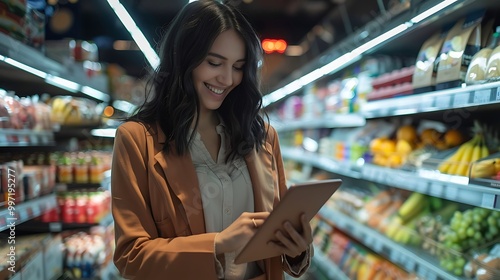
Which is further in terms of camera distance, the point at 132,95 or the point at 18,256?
the point at 132,95

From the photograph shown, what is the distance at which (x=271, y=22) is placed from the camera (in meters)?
7.95

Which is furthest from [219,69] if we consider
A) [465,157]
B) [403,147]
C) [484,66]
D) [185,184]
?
[403,147]

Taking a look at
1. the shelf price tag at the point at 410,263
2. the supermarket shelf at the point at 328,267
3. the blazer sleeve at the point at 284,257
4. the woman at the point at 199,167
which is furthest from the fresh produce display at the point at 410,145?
the woman at the point at 199,167

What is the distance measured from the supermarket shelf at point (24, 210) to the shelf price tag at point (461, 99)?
70.9 inches

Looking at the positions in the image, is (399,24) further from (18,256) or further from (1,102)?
(18,256)

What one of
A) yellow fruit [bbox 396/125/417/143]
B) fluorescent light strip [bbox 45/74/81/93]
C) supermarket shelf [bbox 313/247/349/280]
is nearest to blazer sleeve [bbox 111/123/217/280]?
fluorescent light strip [bbox 45/74/81/93]

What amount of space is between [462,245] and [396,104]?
77 cm

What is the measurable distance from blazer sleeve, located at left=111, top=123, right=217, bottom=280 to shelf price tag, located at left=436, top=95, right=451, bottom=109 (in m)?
1.19

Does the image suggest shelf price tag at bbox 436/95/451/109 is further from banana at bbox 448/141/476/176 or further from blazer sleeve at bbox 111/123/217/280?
blazer sleeve at bbox 111/123/217/280

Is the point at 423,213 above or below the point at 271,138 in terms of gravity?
below

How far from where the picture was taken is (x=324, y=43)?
484 cm

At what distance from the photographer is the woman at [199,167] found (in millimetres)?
1212

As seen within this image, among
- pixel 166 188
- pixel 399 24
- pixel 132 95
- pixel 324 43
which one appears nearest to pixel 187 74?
pixel 166 188

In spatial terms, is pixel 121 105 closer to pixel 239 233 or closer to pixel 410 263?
pixel 410 263
